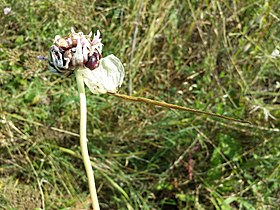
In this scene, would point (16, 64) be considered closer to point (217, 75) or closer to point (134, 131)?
point (134, 131)

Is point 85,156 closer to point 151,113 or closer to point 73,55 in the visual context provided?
point 73,55

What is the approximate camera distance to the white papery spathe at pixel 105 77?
27.5 inches

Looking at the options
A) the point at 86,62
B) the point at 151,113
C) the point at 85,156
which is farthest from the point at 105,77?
the point at 151,113

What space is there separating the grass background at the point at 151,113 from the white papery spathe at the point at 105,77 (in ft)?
2.12

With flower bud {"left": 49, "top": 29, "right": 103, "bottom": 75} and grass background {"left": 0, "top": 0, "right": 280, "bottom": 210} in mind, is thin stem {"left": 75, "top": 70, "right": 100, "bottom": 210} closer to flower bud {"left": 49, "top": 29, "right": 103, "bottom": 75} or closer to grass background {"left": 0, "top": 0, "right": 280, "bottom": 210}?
flower bud {"left": 49, "top": 29, "right": 103, "bottom": 75}

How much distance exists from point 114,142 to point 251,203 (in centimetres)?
42

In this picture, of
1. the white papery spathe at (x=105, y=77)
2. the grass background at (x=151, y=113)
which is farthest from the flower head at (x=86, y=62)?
the grass background at (x=151, y=113)

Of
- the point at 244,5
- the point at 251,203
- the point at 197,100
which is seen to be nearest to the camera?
the point at 251,203

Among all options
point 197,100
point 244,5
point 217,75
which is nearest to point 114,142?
point 197,100

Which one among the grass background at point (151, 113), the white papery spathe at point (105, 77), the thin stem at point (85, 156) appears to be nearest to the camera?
the thin stem at point (85, 156)

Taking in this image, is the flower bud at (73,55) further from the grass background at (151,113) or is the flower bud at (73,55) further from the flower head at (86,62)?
the grass background at (151,113)

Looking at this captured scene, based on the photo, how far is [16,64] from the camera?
63.7 inches

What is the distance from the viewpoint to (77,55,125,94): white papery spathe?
70cm

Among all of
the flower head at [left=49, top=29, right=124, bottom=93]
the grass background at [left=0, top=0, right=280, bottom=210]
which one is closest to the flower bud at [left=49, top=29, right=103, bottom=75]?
the flower head at [left=49, top=29, right=124, bottom=93]
